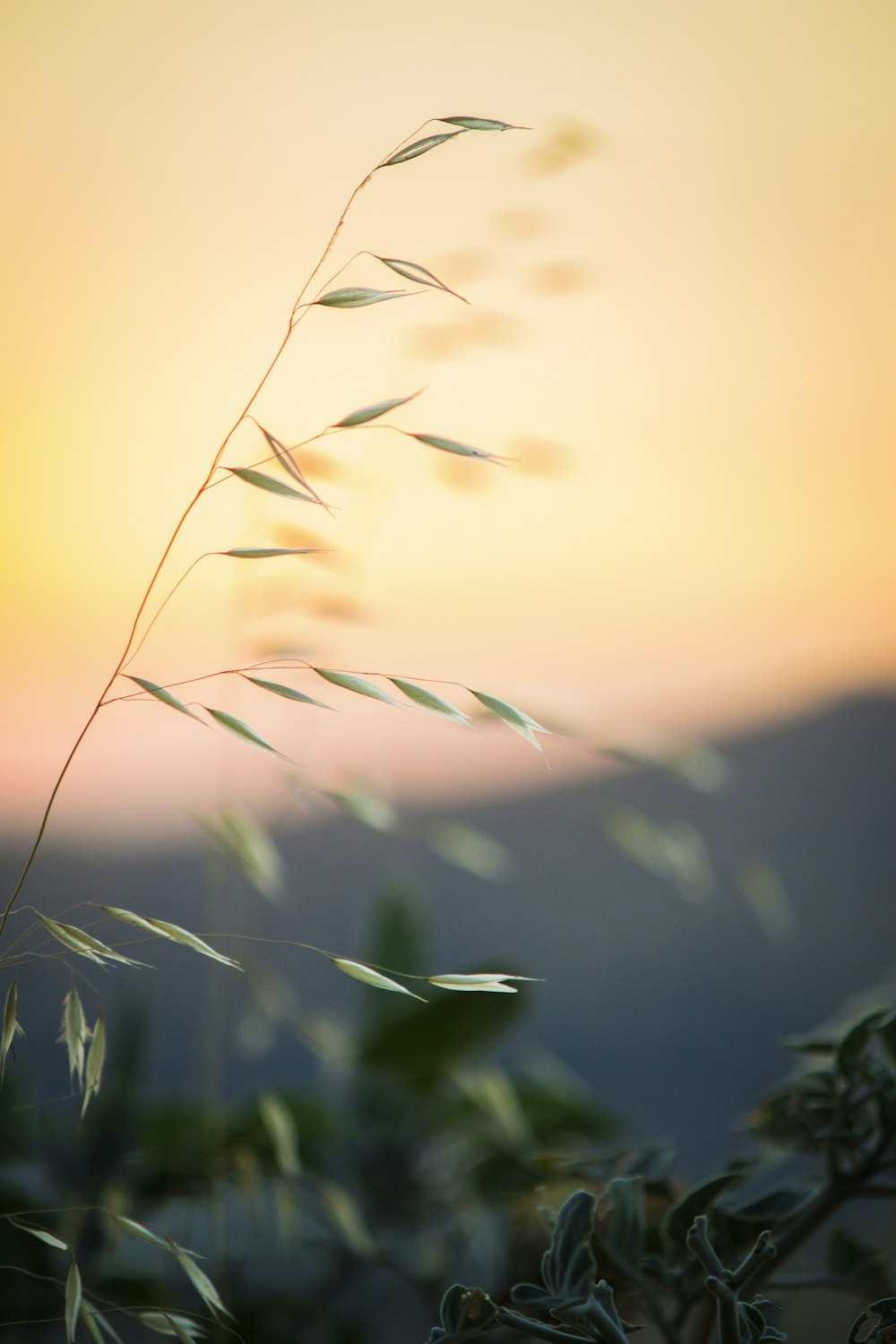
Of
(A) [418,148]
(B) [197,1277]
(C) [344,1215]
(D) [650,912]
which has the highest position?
(A) [418,148]

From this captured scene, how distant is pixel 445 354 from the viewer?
15.9 inches

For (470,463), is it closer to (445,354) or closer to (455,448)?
(445,354)

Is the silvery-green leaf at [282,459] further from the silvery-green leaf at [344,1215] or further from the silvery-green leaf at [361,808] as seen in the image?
the silvery-green leaf at [344,1215]

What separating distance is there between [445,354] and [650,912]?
56 centimetres

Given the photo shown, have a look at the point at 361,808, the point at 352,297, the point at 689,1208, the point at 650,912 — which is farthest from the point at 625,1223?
the point at 650,912

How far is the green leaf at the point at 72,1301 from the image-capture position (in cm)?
18

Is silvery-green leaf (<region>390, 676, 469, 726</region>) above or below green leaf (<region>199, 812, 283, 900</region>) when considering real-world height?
above

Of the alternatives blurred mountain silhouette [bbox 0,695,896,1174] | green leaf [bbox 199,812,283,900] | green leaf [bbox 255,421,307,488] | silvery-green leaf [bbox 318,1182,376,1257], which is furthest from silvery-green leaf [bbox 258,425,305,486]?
blurred mountain silhouette [bbox 0,695,896,1174]

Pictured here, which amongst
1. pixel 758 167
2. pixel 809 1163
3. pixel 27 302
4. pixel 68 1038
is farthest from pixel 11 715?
pixel 809 1163

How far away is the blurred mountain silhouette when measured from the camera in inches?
29.4

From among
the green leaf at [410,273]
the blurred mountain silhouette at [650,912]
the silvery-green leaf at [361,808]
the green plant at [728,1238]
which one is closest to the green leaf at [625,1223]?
the green plant at [728,1238]

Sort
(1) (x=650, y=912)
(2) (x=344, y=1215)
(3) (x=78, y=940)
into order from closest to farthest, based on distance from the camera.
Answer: (3) (x=78, y=940) → (2) (x=344, y=1215) → (1) (x=650, y=912)

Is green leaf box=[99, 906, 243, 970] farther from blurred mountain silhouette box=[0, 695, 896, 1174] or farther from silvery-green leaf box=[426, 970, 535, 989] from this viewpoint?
blurred mountain silhouette box=[0, 695, 896, 1174]

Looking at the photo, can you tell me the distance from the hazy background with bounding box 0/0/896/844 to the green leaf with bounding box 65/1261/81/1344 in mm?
175
